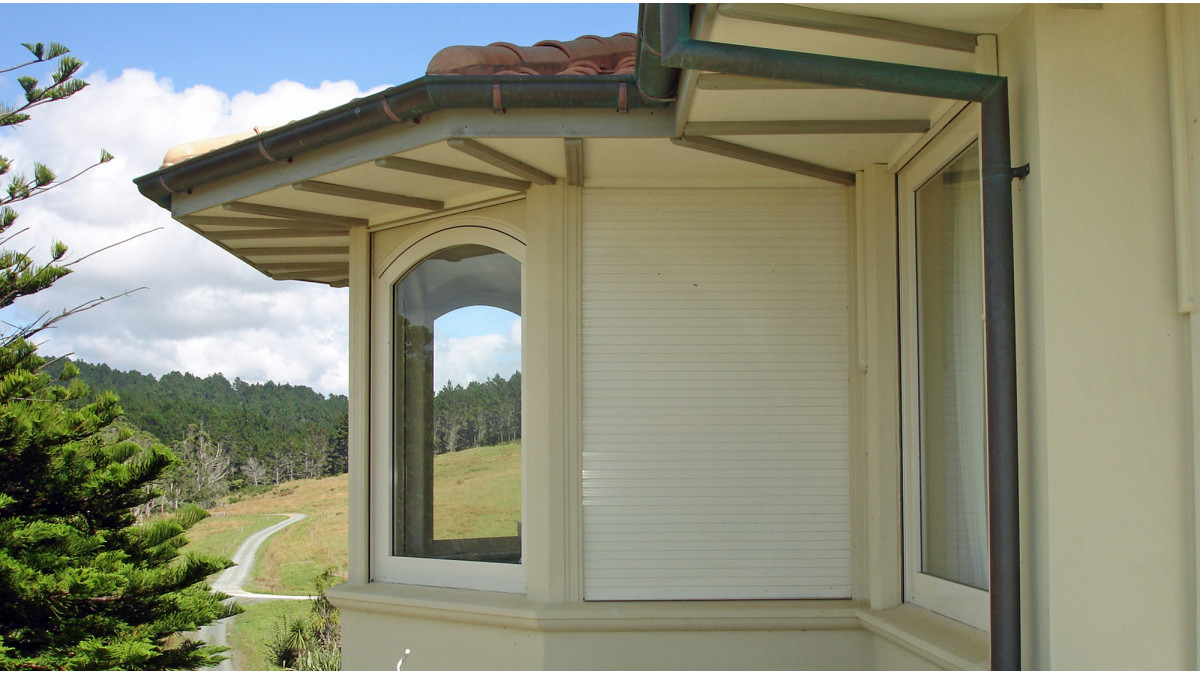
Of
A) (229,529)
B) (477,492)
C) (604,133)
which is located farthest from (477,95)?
(229,529)

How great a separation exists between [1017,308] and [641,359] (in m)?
1.98

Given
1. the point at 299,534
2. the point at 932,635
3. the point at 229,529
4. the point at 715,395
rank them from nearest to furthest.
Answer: the point at 932,635
the point at 715,395
the point at 229,529
the point at 299,534

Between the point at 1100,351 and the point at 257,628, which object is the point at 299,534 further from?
the point at 1100,351

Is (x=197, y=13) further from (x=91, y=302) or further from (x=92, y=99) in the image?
(x=92, y=99)

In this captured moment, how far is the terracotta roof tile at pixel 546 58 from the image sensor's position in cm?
366

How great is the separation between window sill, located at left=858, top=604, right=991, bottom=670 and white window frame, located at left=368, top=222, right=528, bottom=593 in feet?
5.38

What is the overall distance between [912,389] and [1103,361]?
1.48 metres

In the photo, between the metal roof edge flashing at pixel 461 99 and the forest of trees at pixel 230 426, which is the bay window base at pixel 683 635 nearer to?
the metal roof edge flashing at pixel 461 99

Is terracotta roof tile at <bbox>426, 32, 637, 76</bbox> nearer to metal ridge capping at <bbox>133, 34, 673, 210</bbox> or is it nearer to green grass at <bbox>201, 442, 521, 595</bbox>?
metal ridge capping at <bbox>133, 34, 673, 210</bbox>

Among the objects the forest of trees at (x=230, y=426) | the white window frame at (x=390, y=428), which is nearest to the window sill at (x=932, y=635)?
the white window frame at (x=390, y=428)

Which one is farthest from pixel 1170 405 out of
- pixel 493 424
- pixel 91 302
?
pixel 91 302

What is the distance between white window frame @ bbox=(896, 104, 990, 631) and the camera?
367cm

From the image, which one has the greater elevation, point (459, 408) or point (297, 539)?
point (459, 408)

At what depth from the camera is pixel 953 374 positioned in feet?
11.8
